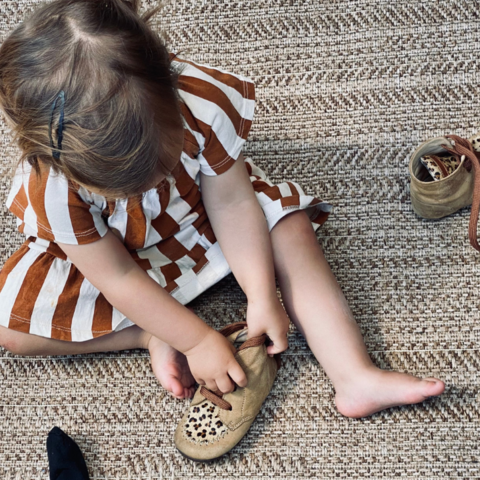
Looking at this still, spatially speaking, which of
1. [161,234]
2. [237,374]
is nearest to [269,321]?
[237,374]

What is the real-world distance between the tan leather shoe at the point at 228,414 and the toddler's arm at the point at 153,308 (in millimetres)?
18

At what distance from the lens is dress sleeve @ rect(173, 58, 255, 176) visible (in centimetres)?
68

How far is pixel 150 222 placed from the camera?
2.41 ft

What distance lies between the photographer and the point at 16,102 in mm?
514

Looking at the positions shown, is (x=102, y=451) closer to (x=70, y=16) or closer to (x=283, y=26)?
(x=70, y=16)

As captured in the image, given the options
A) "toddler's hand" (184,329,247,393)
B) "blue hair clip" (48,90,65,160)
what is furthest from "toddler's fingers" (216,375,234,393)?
"blue hair clip" (48,90,65,160)

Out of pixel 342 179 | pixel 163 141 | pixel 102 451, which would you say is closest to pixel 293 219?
pixel 342 179

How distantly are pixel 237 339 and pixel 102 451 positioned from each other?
0.82 feet

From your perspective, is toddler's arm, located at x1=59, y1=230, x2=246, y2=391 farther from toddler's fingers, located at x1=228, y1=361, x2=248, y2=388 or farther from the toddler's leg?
the toddler's leg

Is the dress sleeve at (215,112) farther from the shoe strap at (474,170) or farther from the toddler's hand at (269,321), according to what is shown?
the shoe strap at (474,170)

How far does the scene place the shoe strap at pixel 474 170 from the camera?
78 centimetres

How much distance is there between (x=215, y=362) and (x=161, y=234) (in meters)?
0.19

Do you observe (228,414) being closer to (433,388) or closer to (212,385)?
(212,385)

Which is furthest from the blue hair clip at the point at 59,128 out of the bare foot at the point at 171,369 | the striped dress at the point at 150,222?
the bare foot at the point at 171,369
